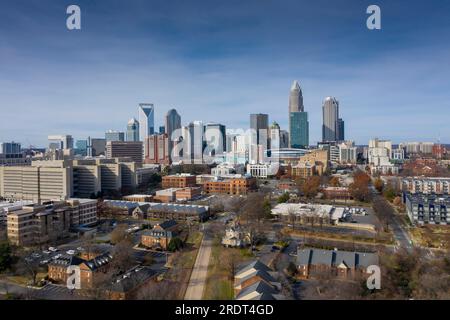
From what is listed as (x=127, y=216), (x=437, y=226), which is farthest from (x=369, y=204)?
(x=127, y=216)

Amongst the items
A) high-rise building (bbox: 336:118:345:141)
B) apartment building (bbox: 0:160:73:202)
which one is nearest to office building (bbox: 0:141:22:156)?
apartment building (bbox: 0:160:73:202)

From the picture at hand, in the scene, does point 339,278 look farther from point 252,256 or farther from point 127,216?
point 127,216

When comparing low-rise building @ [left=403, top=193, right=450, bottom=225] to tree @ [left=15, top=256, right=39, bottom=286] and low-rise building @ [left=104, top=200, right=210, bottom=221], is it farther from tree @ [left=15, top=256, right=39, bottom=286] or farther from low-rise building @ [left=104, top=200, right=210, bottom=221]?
tree @ [left=15, top=256, right=39, bottom=286]

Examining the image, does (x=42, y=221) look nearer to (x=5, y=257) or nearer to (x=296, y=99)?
(x=5, y=257)

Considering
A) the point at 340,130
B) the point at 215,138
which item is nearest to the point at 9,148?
the point at 215,138

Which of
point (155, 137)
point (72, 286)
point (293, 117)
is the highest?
point (293, 117)
